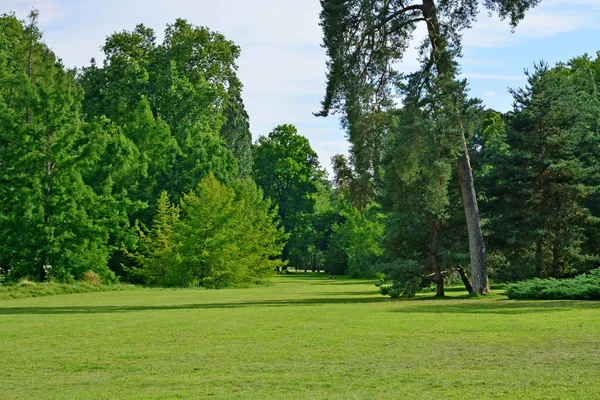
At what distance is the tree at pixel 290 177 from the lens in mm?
89188

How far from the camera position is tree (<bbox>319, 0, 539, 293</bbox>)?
29375mm

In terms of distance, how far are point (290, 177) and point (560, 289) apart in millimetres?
64124

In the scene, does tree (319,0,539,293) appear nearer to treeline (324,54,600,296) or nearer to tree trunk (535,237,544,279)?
treeline (324,54,600,296)

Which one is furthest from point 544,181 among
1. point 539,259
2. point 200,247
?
point 200,247

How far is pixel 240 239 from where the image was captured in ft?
174

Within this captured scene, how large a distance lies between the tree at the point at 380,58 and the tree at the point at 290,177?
57.3 metres

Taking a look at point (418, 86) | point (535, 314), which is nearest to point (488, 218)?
point (418, 86)

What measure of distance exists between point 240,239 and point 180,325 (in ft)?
111

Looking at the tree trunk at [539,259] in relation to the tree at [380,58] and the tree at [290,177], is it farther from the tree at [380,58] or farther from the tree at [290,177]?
the tree at [290,177]

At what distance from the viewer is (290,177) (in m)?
89.9

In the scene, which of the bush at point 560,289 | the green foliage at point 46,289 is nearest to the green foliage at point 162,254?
the green foliage at point 46,289

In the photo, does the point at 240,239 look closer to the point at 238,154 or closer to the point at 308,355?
the point at 238,154

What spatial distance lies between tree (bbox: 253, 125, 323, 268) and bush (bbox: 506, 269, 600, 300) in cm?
6078

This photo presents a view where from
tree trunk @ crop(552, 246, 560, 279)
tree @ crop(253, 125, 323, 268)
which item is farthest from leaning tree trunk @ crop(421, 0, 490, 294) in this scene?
tree @ crop(253, 125, 323, 268)
